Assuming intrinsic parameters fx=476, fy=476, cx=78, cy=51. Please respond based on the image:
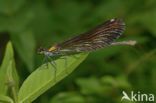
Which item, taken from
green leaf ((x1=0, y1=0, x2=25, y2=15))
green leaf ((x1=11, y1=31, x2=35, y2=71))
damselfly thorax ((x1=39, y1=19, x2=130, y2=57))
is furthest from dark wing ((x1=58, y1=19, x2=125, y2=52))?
green leaf ((x1=0, y1=0, x2=25, y2=15))

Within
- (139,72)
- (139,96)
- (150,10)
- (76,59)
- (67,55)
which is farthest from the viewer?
(150,10)

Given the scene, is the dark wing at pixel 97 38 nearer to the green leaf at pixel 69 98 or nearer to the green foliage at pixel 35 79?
the green foliage at pixel 35 79

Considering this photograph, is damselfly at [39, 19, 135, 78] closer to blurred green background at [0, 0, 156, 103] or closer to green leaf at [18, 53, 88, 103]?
green leaf at [18, 53, 88, 103]

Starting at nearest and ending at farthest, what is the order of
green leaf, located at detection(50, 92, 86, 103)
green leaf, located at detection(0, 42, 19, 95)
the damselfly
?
green leaf, located at detection(0, 42, 19, 95) → the damselfly → green leaf, located at detection(50, 92, 86, 103)

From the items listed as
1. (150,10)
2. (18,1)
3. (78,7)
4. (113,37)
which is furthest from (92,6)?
(113,37)

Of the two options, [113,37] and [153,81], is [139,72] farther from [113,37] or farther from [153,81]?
[113,37]

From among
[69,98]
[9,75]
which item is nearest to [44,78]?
[9,75]

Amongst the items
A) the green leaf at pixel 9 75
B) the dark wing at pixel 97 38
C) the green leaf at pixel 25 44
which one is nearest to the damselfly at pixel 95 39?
the dark wing at pixel 97 38
